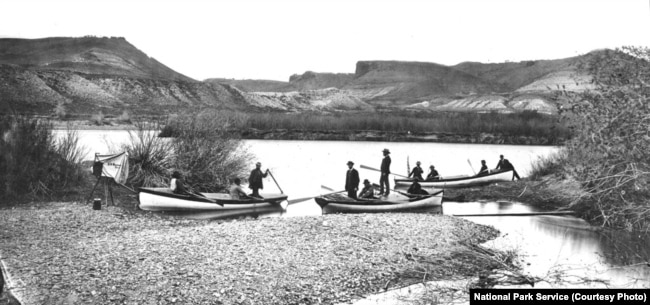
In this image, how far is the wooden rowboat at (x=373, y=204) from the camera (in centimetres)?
2134

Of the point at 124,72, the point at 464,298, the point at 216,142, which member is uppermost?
the point at 124,72

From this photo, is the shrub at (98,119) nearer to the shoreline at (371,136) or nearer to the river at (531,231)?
the shoreline at (371,136)

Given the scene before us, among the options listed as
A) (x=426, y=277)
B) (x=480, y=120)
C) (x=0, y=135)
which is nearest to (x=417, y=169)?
(x=426, y=277)

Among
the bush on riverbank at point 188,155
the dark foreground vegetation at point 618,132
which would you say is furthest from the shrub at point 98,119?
the dark foreground vegetation at point 618,132

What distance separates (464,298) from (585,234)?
9685 mm

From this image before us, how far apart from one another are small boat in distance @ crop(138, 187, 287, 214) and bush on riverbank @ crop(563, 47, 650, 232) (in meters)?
11.9

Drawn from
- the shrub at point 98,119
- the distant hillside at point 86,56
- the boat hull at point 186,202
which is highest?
the distant hillside at point 86,56

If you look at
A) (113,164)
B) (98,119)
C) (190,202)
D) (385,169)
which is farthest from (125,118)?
(385,169)

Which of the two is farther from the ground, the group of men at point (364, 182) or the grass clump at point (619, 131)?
the grass clump at point (619, 131)

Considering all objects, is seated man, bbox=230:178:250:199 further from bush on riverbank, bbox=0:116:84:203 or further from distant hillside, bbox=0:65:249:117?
distant hillside, bbox=0:65:249:117

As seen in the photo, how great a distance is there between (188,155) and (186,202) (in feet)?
17.6

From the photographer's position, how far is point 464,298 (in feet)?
38.6

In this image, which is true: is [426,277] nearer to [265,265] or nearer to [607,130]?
[265,265]

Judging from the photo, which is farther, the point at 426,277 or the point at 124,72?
the point at 124,72
